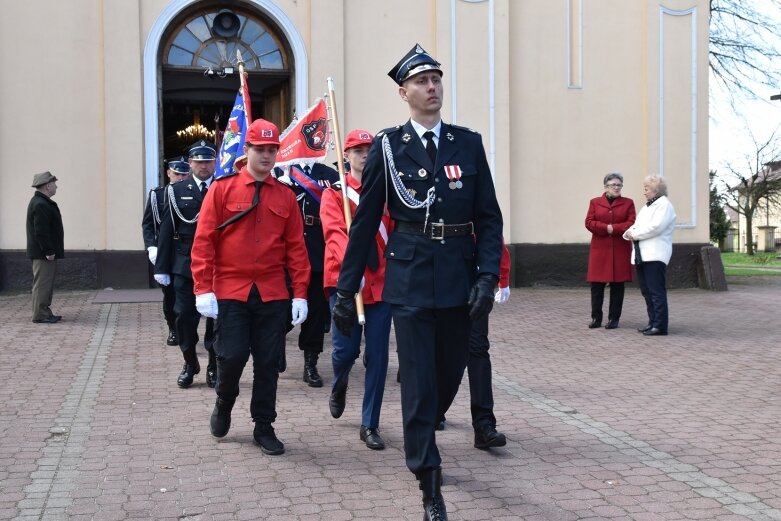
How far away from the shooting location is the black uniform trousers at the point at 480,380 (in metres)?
5.40

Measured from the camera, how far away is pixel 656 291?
10.2m

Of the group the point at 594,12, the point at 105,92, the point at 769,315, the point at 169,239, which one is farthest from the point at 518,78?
the point at 169,239

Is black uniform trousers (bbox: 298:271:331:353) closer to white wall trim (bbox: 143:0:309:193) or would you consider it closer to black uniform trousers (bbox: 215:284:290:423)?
black uniform trousers (bbox: 215:284:290:423)

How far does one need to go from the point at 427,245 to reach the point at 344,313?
0.52 m

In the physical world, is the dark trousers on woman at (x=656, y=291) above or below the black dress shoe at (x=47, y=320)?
above

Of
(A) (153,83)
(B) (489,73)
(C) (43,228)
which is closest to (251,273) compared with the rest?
(C) (43,228)

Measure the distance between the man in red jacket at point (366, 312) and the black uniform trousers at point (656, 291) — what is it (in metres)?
5.27

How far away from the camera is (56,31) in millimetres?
14180

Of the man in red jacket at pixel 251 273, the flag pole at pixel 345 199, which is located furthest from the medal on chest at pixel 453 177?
the man in red jacket at pixel 251 273

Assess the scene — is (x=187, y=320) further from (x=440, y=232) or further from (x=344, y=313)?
(x=440, y=232)

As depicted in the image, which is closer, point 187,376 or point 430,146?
point 430,146

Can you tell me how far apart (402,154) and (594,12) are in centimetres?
1277

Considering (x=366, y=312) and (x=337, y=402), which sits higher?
(x=366, y=312)

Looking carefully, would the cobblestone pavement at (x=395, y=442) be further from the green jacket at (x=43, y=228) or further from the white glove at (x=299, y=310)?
the green jacket at (x=43, y=228)
